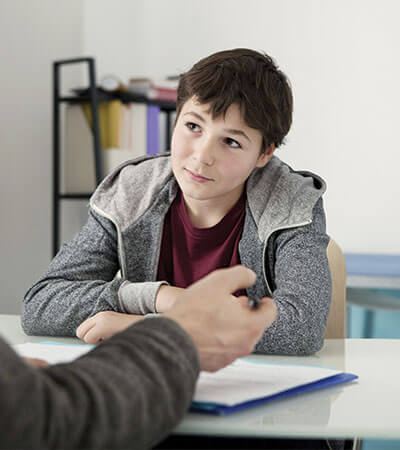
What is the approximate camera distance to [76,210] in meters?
3.64

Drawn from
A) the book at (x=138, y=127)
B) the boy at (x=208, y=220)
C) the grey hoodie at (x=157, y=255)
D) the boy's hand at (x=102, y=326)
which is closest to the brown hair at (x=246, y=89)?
the boy at (x=208, y=220)

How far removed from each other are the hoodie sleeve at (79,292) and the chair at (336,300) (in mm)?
448

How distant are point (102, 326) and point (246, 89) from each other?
577 millimetres

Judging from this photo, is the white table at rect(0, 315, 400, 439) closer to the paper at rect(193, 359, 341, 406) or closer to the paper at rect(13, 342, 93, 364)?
the paper at rect(193, 359, 341, 406)

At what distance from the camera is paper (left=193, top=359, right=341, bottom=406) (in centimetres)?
61

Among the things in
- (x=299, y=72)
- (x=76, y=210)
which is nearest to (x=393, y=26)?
(x=299, y=72)

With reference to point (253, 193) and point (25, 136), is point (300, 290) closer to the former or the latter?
point (253, 193)

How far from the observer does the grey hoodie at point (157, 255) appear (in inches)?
42.2

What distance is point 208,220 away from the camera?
55.0 inches

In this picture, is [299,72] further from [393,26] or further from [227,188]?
[227,188]

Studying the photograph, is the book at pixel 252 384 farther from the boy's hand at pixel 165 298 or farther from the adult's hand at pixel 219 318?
the boy's hand at pixel 165 298

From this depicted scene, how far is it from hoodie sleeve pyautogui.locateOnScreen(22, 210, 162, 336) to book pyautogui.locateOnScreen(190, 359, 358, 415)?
1.15ft

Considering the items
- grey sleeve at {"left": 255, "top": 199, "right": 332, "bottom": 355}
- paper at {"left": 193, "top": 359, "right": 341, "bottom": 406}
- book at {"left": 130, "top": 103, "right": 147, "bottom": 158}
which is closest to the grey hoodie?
grey sleeve at {"left": 255, "top": 199, "right": 332, "bottom": 355}

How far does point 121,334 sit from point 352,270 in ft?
7.00
